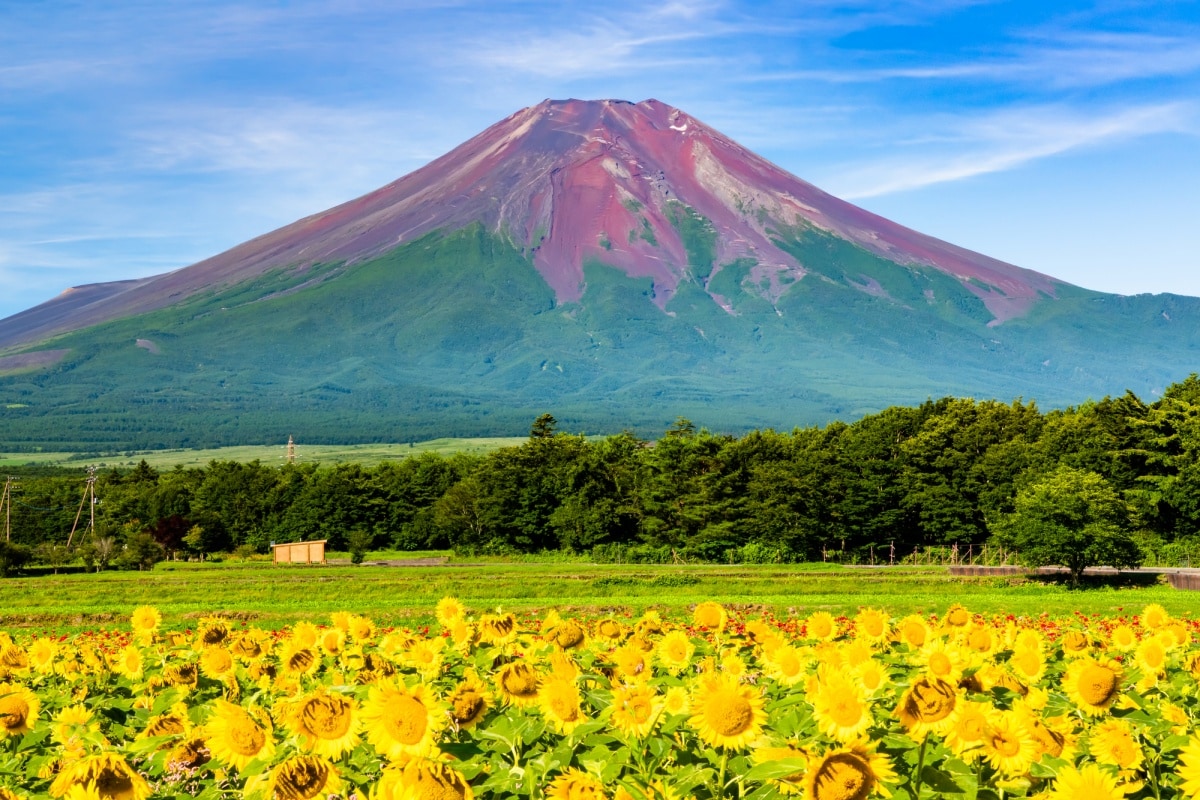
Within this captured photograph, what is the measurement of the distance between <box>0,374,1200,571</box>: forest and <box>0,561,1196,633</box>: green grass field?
7.64m

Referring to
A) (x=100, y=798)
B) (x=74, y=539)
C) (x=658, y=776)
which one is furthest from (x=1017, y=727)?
(x=74, y=539)

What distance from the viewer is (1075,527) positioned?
147ft

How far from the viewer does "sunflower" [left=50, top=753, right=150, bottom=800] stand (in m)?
4.25

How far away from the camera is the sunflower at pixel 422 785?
12.2 feet

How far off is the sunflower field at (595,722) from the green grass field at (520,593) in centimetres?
2313

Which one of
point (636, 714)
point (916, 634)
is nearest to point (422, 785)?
point (636, 714)

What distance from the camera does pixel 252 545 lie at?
80.6 metres

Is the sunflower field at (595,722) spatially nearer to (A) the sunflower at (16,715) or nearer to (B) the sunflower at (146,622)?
(A) the sunflower at (16,715)

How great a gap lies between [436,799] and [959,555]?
210ft

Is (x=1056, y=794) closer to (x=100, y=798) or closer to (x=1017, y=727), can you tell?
(x=1017, y=727)

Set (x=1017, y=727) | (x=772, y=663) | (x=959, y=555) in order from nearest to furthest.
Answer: (x=1017, y=727) < (x=772, y=663) < (x=959, y=555)

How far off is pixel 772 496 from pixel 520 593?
81.1ft

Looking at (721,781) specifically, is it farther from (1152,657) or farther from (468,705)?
(1152,657)

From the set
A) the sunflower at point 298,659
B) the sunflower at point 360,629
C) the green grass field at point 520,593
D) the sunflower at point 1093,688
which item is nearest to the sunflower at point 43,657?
the sunflower at point 298,659
